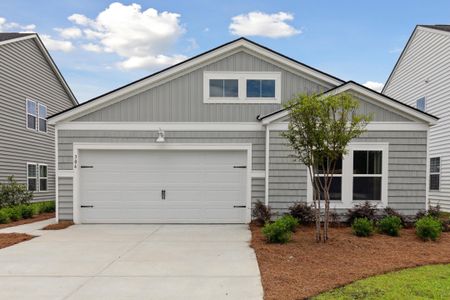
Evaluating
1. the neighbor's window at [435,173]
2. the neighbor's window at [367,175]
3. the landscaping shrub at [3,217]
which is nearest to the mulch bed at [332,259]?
the neighbor's window at [367,175]

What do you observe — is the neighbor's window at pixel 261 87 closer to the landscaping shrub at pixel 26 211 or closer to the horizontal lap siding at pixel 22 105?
the landscaping shrub at pixel 26 211

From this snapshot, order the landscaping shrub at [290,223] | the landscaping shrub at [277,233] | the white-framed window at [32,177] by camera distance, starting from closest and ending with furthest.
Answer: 1. the landscaping shrub at [277,233]
2. the landscaping shrub at [290,223]
3. the white-framed window at [32,177]

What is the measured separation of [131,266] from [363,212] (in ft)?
20.9

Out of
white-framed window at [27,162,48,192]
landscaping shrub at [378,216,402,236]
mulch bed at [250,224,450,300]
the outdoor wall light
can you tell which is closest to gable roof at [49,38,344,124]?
the outdoor wall light

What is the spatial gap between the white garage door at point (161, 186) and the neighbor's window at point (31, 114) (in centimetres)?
679

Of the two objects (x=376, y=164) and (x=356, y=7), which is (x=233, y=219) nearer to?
(x=376, y=164)

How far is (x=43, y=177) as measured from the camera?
16.8m

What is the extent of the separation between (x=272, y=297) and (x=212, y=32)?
1271cm

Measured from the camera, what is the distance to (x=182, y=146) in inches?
415

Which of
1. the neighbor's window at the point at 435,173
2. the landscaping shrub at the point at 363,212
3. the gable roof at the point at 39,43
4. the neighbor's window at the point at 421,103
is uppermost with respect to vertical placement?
the gable roof at the point at 39,43

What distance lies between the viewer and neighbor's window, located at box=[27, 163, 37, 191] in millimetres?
15414

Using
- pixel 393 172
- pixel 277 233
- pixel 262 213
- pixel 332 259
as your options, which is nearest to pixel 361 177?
pixel 393 172

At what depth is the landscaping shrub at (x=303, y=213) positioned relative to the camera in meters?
9.63

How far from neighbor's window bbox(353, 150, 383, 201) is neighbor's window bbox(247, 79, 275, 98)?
3.01 m
